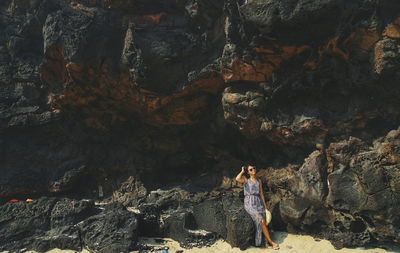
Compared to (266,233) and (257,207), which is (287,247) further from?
(257,207)

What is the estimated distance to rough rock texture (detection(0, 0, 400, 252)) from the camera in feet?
23.4

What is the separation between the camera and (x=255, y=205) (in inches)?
300

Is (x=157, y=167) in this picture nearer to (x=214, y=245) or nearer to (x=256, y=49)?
(x=214, y=245)

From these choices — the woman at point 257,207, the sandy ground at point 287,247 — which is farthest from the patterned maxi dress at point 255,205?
the sandy ground at point 287,247

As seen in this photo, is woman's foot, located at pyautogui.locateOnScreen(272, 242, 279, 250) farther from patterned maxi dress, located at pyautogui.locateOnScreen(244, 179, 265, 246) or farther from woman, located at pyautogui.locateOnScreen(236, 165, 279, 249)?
patterned maxi dress, located at pyautogui.locateOnScreen(244, 179, 265, 246)

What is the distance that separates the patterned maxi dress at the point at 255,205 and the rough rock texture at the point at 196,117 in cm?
27

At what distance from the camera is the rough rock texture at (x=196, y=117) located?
7.12 metres

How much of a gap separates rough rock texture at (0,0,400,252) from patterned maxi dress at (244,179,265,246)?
0.27 m

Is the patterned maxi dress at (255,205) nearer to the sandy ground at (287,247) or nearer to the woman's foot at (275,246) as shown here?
the woman's foot at (275,246)

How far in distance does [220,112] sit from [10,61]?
8170 millimetres

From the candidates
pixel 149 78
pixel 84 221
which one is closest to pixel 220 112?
pixel 149 78

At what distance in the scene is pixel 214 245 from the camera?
736 cm

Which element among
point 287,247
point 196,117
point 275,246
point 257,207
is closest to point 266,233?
point 275,246

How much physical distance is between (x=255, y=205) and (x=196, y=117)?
4329 mm
